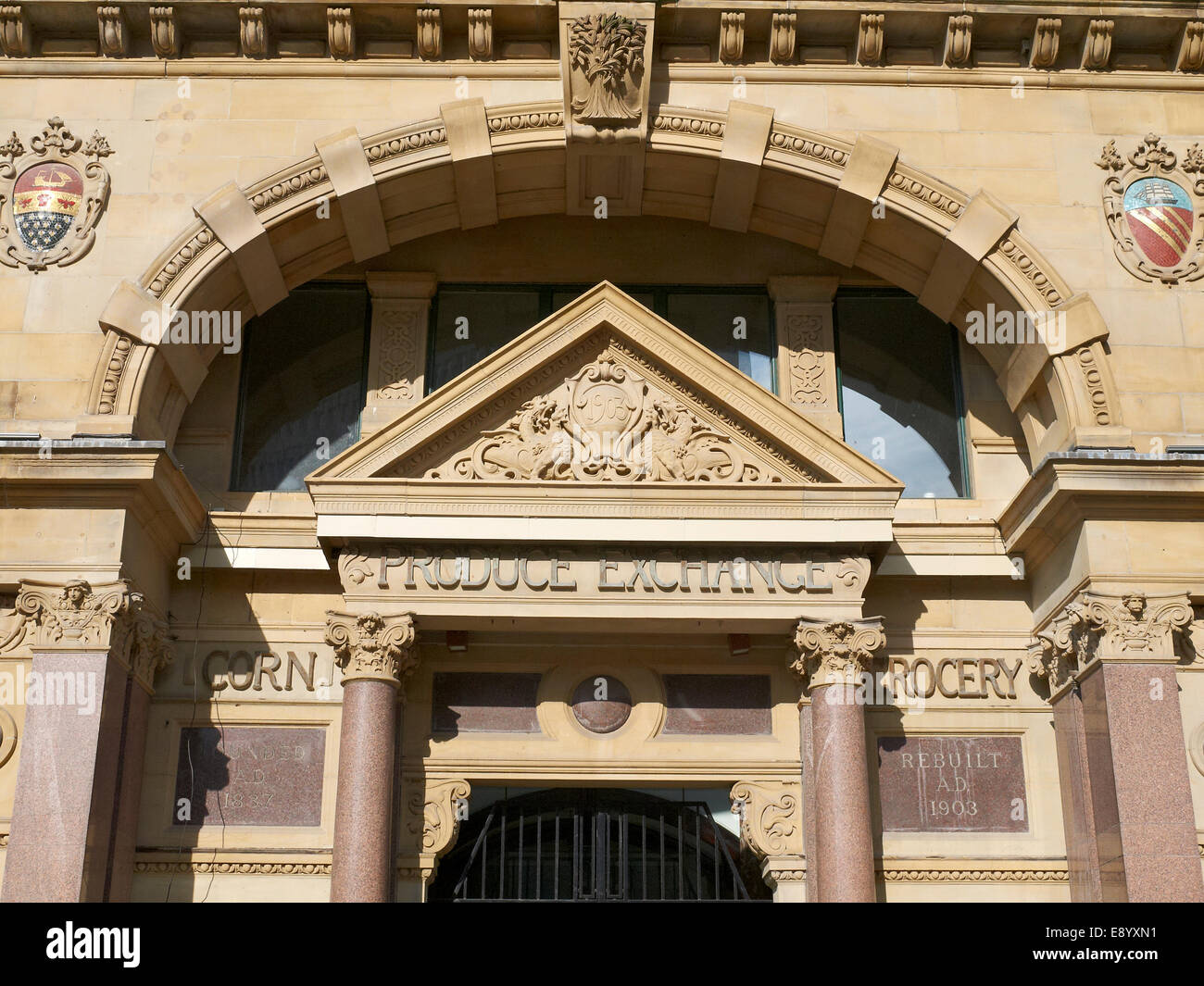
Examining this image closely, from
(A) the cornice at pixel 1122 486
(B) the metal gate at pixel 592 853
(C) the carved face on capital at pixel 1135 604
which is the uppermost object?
(A) the cornice at pixel 1122 486

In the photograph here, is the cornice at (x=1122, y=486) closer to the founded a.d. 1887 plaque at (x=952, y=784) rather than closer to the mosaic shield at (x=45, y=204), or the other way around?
the founded a.d. 1887 plaque at (x=952, y=784)

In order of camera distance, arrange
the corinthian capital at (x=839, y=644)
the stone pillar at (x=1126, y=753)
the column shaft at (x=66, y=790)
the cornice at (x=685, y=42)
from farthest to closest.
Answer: the cornice at (x=685, y=42) → the corinthian capital at (x=839, y=644) → the stone pillar at (x=1126, y=753) → the column shaft at (x=66, y=790)

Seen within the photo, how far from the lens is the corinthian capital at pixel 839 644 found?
44.9ft

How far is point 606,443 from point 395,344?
321 cm

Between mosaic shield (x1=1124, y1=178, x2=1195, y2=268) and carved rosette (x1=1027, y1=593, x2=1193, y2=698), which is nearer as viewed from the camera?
carved rosette (x1=1027, y1=593, x2=1193, y2=698)

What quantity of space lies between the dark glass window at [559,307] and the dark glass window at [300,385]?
97 cm

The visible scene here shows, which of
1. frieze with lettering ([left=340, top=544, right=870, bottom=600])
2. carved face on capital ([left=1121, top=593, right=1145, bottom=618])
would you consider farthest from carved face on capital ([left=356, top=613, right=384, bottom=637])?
carved face on capital ([left=1121, top=593, right=1145, bottom=618])

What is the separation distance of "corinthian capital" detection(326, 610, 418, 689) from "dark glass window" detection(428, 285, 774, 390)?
3633 mm

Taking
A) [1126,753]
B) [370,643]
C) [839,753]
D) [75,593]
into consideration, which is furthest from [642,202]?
[1126,753]

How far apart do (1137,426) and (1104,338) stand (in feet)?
3.10

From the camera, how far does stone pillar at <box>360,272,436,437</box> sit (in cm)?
1584

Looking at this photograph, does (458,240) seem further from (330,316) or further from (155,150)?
(155,150)

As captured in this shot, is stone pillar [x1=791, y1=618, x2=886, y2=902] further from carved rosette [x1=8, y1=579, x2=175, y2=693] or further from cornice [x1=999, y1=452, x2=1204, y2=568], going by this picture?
carved rosette [x1=8, y1=579, x2=175, y2=693]

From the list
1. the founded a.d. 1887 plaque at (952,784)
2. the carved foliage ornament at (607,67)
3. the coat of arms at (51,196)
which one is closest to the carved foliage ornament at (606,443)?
the carved foliage ornament at (607,67)
